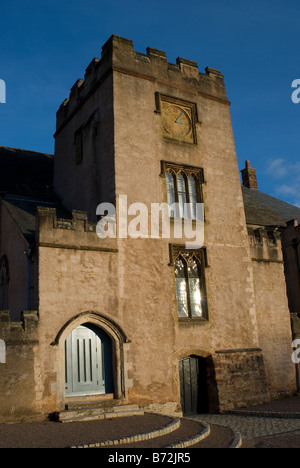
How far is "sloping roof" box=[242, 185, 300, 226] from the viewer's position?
2109 centimetres

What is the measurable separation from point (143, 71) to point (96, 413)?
38.1 feet

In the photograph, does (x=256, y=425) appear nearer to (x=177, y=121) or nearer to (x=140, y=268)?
(x=140, y=268)

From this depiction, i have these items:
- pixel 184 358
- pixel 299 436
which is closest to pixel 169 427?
pixel 299 436

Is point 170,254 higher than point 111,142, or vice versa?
point 111,142

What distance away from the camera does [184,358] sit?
14188 mm

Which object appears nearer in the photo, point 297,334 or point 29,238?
point 29,238

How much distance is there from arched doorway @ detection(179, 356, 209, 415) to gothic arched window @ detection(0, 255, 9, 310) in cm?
657

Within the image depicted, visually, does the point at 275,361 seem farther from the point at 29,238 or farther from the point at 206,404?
the point at 29,238

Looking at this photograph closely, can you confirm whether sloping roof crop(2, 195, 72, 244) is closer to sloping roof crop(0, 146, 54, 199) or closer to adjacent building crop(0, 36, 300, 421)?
adjacent building crop(0, 36, 300, 421)

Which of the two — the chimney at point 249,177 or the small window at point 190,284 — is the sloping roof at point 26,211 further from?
the chimney at point 249,177

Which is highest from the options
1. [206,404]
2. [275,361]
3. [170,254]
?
[170,254]

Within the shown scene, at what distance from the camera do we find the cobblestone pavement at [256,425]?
9922 mm

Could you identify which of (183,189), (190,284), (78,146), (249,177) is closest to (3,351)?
(190,284)

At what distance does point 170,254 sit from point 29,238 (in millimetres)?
4544
